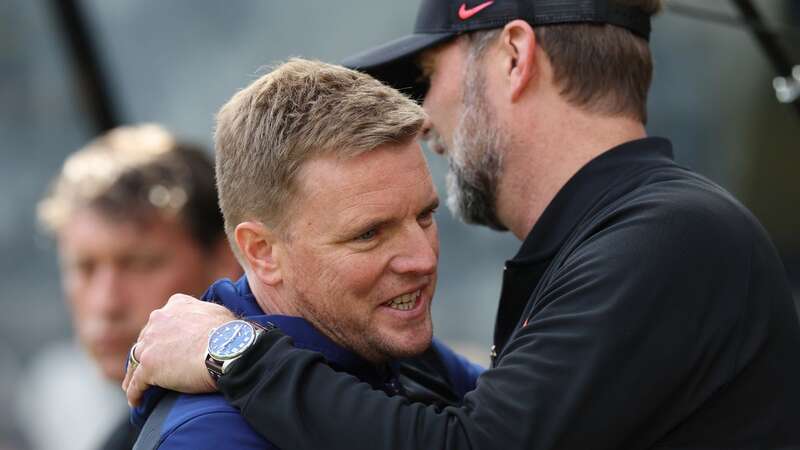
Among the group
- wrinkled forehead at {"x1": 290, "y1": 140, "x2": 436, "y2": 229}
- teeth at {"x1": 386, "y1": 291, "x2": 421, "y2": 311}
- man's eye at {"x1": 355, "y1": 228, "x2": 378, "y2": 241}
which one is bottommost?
teeth at {"x1": 386, "y1": 291, "x2": 421, "y2": 311}

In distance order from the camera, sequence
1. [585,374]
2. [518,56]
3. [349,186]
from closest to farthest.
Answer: [585,374], [349,186], [518,56]

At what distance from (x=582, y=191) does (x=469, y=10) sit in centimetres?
49

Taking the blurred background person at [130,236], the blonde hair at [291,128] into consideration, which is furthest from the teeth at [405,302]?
the blurred background person at [130,236]

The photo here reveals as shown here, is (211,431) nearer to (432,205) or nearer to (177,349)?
(177,349)

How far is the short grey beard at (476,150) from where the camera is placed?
2635 millimetres

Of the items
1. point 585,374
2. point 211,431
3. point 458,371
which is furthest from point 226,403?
point 458,371

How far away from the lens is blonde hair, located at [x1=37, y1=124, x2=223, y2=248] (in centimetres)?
385

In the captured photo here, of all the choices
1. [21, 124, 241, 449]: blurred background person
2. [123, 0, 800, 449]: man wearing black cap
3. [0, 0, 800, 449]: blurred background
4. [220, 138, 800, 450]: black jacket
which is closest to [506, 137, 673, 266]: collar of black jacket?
[123, 0, 800, 449]: man wearing black cap

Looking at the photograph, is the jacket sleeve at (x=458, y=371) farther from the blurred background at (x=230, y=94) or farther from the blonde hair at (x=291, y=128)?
the blurred background at (x=230, y=94)

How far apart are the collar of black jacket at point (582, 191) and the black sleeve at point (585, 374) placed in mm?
315

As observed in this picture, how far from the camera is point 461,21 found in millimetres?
2658

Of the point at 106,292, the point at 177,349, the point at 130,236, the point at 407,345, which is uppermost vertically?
the point at 177,349

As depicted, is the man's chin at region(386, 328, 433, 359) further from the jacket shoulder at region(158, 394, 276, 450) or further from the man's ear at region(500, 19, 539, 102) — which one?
the man's ear at region(500, 19, 539, 102)

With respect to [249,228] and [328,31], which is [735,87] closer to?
[328,31]
